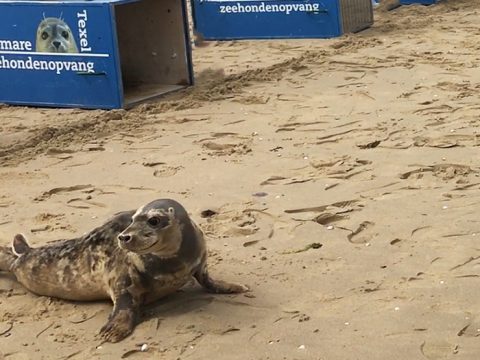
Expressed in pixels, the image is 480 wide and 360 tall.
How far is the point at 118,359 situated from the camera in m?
3.81

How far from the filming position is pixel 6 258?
15.6 ft

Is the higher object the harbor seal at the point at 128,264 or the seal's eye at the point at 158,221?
the seal's eye at the point at 158,221

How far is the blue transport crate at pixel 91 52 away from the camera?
830cm

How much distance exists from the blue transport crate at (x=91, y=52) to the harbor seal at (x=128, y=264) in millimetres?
3944

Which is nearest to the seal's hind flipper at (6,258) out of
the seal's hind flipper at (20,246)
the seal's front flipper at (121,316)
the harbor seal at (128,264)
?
the seal's hind flipper at (20,246)

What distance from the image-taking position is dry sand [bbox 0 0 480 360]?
3.93 metres

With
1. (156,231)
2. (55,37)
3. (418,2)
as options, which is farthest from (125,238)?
(418,2)

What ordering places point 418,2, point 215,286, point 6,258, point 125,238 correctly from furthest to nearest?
point 418,2, point 6,258, point 215,286, point 125,238

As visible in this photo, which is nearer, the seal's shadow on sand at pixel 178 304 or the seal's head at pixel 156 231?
the seal's head at pixel 156 231

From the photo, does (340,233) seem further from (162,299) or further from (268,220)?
(162,299)

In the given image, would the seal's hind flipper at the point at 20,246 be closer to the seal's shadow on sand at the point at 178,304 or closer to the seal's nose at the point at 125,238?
the seal's shadow on sand at the point at 178,304


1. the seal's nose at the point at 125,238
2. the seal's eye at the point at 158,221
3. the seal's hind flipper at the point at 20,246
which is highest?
the seal's eye at the point at 158,221

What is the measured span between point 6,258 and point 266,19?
23.4 feet

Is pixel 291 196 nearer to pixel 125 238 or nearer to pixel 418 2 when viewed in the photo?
pixel 125 238
